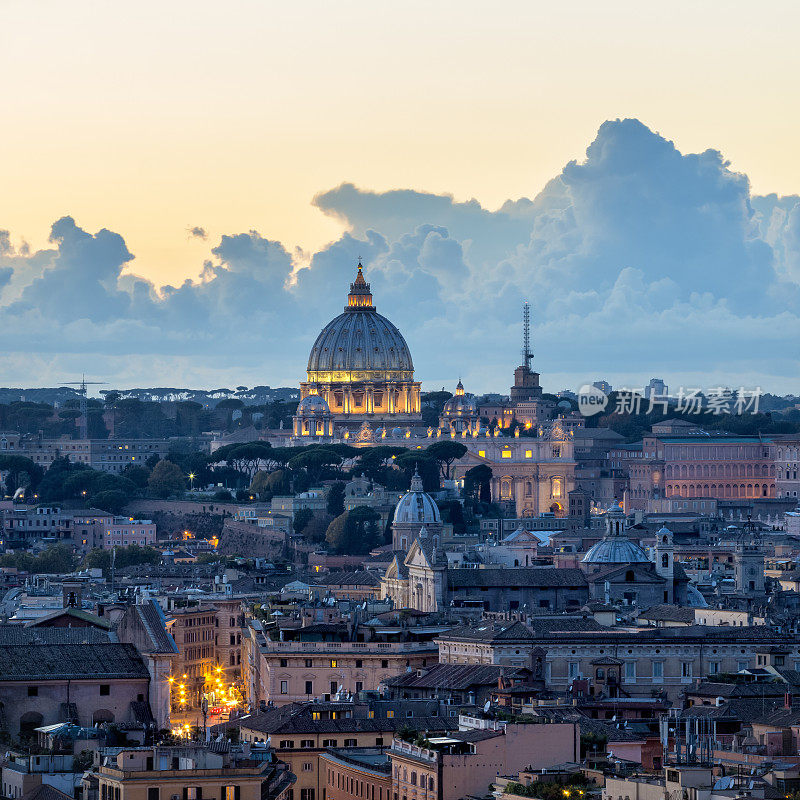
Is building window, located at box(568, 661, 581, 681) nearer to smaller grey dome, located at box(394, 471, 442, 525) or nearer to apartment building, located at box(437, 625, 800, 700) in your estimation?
apartment building, located at box(437, 625, 800, 700)

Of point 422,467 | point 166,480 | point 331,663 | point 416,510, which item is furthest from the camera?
point 166,480

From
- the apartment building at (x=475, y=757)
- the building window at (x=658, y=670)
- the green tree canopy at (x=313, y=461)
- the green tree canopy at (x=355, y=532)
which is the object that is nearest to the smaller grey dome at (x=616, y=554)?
the building window at (x=658, y=670)

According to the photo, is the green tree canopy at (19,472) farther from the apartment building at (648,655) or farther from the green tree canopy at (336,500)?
the apartment building at (648,655)

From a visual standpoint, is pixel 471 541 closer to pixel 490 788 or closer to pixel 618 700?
pixel 618 700

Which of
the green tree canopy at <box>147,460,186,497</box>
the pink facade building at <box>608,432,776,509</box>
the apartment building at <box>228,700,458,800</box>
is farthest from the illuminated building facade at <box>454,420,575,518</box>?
the apartment building at <box>228,700,458,800</box>

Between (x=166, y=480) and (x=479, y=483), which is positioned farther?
(x=166, y=480)

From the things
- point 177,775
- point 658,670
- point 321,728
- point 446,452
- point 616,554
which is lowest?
point 177,775

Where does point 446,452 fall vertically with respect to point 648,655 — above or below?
above

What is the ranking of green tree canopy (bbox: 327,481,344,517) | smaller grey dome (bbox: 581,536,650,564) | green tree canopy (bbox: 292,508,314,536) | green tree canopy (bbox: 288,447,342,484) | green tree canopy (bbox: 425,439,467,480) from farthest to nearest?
green tree canopy (bbox: 425,439,467,480)
green tree canopy (bbox: 288,447,342,484)
green tree canopy (bbox: 327,481,344,517)
green tree canopy (bbox: 292,508,314,536)
smaller grey dome (bbox: 581,536,650,564)

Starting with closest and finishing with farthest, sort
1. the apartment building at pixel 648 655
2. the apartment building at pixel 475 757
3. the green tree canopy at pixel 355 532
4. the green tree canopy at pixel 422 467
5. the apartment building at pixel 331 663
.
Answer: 1. the apartment building at pixel 475 757
2. the apartment building at pixel 648 655
3. the apartment building at pixel 331 663
4. the green tree canopy at pixel 355 532
5. the green tree canopy at pixel 422 467

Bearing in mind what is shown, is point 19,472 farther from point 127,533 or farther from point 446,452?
point 127,533

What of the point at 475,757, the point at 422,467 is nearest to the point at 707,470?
the point at 422,467

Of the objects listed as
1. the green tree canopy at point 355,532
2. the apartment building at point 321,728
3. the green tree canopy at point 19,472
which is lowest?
the apartment building at point 321,728
